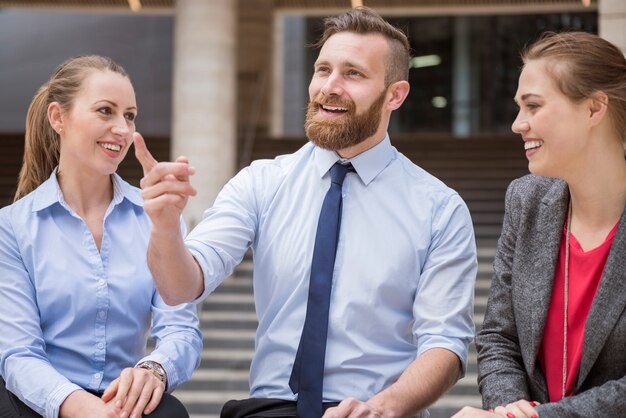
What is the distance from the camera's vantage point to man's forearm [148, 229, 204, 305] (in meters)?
2.29

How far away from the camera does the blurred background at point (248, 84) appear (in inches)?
359

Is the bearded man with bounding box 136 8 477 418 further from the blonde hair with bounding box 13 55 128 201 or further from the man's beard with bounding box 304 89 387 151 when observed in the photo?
the blonde hair with bounding box 13 55 128 201

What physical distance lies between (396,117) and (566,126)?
54.5ft

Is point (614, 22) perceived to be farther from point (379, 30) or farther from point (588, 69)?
point (588, 69)

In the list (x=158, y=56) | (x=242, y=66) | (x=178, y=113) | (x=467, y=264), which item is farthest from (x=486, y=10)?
(x=467, y=264)

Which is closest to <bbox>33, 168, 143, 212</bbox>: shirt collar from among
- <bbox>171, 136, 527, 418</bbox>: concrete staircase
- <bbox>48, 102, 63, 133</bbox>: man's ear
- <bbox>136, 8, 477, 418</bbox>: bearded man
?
<bbox>48, 102, 63, 133</bbox>: man's ear

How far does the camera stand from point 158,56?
18.5m

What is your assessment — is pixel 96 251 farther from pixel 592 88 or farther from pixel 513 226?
pixel 592 88

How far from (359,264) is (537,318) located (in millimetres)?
554

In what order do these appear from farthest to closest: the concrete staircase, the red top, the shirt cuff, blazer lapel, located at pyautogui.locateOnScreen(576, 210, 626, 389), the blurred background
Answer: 1. the blurred background
2. the concrete staircase
3. the shirt cuff
4. the red top
5. blazer lapel, located at pyautogui.locateOnScreen(576, 210, 626, 389)

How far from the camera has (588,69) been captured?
236 cm

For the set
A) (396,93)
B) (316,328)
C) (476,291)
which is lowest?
(476,291)

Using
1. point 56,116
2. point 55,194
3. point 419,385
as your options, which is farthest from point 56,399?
point 419,385

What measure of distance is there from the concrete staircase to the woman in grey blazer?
4.79m
